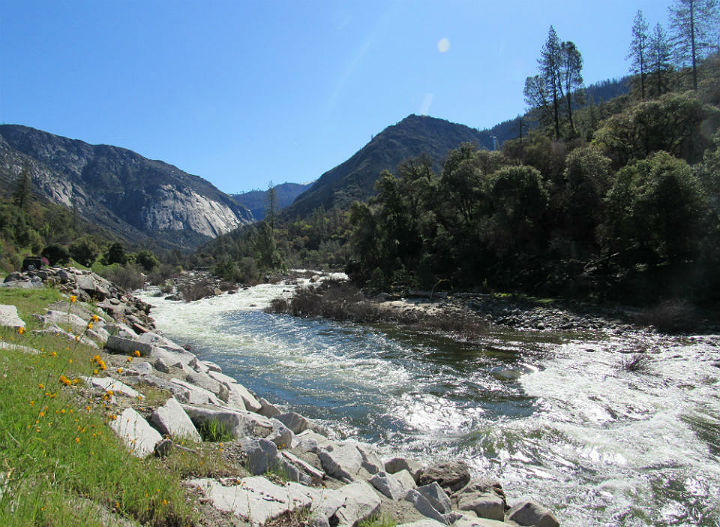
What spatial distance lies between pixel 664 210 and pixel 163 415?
2163cm

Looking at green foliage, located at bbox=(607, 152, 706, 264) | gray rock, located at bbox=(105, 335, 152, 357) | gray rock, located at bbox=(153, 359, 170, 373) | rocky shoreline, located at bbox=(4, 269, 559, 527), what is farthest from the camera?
green foliage, located at bbox=(607, 152, 706, 264)

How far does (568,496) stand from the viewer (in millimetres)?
5430

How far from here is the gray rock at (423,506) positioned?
404 cm

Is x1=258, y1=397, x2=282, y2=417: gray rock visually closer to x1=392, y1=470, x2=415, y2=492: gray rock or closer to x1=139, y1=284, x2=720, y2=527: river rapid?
x1=139, y1=284, x2=720, y2=527: river rapid

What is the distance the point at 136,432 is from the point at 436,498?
10.7 ft

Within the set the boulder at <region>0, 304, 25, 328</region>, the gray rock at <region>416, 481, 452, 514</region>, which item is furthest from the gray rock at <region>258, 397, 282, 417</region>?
the boulder at <region>0, 304, 25, 328</region>

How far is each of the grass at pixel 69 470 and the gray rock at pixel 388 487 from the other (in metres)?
2.21

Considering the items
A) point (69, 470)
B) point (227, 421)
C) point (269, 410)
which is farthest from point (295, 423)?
point (69, 470)

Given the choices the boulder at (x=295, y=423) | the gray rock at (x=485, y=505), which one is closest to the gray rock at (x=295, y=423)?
the boulder at (x=295, y=423)

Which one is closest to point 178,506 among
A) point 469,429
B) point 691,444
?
point 469,429

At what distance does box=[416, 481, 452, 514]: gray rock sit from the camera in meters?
4.36

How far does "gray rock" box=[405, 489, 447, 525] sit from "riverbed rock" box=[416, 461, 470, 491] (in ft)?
3.89

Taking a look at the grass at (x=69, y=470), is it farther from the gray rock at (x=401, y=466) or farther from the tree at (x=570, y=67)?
the tree at (x=570, y=67)

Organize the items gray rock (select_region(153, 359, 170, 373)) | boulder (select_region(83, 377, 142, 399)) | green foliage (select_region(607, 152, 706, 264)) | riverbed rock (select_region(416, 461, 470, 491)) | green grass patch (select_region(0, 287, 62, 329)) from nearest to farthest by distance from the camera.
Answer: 1. boulder (select_region(83, 377, 142, 399))
2. riverbed rock (select_region(416, 461, 470, 491))
3. gray rock (select_region(153, 359, 170, 373))
4. green grass patch (select_region(0, 287, 62, 329))
5. green foliage (select_region(607, 152, 706, 264))
